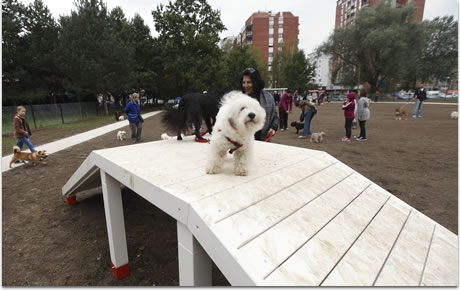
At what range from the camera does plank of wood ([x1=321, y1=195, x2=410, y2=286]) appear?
1.49 metres

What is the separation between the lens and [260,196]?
2084 millimetres

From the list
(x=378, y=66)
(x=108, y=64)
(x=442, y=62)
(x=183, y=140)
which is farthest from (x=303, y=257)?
(x=442, y=62)

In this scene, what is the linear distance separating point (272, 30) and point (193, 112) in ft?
235

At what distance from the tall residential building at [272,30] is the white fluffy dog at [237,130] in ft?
220

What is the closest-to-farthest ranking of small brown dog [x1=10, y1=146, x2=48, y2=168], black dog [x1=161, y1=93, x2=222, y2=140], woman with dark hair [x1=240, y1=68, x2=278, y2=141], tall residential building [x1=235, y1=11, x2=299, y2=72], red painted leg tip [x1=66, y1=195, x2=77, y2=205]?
woman with dark hair [x1=240, y1=68, x2=278, y2=141]
black dog [x1=161, y1=93, x2=222, y2=140]
red painted leg tip [x1=66, y1=195, x2=77, y2=205]
small brown dog [x1=10, y1=146, x2=48, y2=168]
tall residential building [x1=235, y1=11, x2=299, y2=72]

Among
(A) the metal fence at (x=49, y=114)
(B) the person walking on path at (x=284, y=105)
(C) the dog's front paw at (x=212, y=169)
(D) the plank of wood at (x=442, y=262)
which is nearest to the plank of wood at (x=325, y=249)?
(D) the plank of wood at (x=442, y=262)

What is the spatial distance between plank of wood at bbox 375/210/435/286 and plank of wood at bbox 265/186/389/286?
265 millimetres

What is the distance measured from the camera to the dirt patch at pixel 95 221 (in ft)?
9.65

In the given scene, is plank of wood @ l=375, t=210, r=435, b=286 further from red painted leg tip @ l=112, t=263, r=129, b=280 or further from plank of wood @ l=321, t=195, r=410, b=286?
red painted leg tip @ l=112, t=263, r=129, b=280

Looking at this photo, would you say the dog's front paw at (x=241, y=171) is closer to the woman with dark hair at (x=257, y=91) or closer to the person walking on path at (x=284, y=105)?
the woman with dark hair at (x=257, y=91)

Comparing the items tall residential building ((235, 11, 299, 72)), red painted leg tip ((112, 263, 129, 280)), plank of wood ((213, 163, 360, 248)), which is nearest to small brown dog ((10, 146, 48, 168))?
red painted leg tip ((112, 263, 129, 280))

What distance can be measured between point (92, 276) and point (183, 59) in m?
27.5

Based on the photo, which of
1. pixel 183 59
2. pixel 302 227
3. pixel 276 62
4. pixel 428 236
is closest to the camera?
pixel 302 227

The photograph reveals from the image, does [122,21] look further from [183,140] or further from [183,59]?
[183,140]
